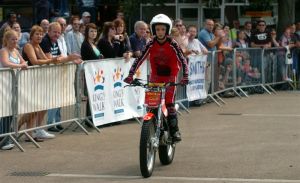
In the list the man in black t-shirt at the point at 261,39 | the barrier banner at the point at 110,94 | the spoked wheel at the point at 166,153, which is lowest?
the spoked wheel at the point at 166,153

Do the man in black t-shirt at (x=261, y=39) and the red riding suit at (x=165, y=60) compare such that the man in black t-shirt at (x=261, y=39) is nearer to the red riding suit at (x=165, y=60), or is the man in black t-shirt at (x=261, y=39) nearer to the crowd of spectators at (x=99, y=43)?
the crowd of spectators at (x=99, y=43)

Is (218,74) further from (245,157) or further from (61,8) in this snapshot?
(245,157)

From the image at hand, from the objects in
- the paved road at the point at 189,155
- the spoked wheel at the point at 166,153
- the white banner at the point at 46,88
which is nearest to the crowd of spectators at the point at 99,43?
the white banner at the point at 46,88

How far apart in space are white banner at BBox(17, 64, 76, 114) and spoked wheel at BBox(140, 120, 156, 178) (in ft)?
9.35

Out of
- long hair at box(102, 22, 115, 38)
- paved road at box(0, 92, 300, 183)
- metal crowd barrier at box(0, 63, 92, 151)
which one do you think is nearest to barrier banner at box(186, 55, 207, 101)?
paved road at box(0, 92, 300, 183)

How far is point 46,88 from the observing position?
40.5 ft

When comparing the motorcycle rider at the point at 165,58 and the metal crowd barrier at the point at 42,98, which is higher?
the motorcycle rider at the point at 165,58

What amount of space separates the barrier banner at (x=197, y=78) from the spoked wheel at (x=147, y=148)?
24.1 feet

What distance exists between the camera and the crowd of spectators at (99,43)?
40.1 feet

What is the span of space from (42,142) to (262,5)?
16.3 metres

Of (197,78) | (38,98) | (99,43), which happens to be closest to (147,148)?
(38,98)

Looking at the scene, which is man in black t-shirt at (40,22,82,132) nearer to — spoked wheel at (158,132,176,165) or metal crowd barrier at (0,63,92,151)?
metal crowd barrier at (0,63,92,151)

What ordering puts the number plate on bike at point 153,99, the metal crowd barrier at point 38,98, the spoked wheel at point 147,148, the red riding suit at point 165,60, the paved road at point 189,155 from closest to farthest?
the spoked wheel at point 147,148 < the paved road at point 189,155 < the number plate on bike at point 153,99 < the red riding suit at point 165,60 < the metal crowd barrier at point 38,98

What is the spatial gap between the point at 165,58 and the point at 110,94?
3715 mm
